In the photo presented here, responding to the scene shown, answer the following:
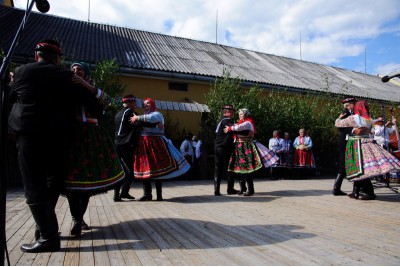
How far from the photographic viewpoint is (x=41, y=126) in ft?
8.95

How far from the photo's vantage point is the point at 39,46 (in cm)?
285

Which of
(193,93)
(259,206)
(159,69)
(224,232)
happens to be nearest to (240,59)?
(193,93)

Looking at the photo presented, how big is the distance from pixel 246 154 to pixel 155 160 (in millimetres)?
1880

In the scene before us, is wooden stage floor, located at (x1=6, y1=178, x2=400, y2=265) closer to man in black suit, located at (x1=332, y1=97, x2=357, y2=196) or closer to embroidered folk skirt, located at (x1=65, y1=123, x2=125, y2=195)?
embroidered folk skirt, located at (x1=65, y1=123, x2=125, y2=195)

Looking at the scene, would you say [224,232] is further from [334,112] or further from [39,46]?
[334,112]

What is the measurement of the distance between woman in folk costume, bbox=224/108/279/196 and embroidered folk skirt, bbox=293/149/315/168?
5.65 m

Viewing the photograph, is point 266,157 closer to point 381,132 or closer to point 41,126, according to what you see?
point 381,132

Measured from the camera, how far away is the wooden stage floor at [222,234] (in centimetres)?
254

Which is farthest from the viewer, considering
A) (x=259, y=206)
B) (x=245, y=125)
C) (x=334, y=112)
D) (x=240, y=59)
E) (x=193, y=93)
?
(x=240, y=59)

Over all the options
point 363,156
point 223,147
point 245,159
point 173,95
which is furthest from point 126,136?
point 173,95

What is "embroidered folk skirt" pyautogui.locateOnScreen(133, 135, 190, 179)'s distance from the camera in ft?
18.0

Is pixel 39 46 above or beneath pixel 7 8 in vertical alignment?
beneath

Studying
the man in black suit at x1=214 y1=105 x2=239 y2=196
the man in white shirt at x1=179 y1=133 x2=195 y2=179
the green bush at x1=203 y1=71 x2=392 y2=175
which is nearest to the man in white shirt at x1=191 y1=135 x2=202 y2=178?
the man in white shirt at x1=179 y1=133 x2=195 y2=179

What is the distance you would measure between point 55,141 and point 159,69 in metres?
9.11
